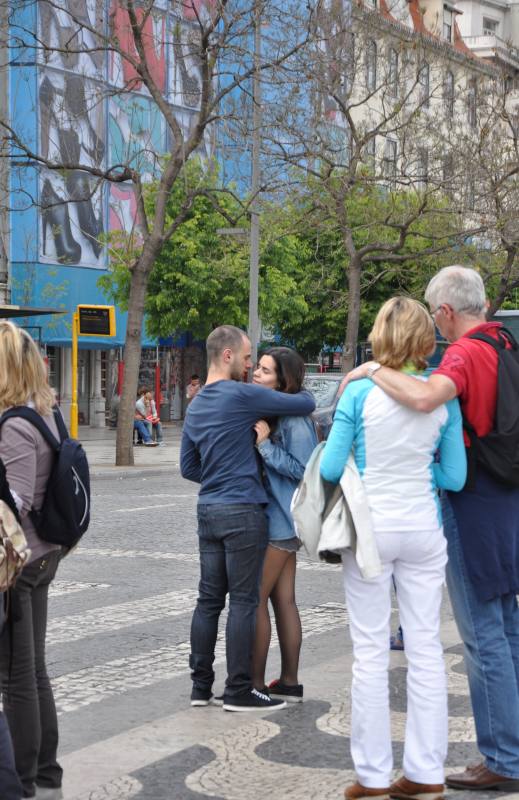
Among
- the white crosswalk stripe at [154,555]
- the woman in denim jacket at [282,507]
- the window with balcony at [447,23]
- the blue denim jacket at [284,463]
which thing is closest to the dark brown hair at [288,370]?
the woman in denim jacket at [282,507]

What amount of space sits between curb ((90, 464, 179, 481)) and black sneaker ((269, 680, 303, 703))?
15.3m

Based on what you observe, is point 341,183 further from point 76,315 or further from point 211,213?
point 211,213

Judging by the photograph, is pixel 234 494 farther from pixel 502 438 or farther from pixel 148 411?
pixel 148 411

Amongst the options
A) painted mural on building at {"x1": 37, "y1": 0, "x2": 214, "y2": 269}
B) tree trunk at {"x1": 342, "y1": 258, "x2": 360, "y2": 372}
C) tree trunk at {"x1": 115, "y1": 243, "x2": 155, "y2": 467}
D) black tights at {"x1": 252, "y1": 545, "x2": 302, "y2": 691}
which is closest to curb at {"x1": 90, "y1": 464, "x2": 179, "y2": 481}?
tree trunk at {"x1": 115, "y1": 243, "x2": 155, "y2": 467}

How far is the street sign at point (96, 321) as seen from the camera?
25.8 m

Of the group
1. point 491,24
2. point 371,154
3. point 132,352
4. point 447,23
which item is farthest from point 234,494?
point 491,24

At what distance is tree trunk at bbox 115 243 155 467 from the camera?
902 inches

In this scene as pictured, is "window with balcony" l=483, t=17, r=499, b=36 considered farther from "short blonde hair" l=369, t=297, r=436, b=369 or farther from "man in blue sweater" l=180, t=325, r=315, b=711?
"short blonde hair" l=369, t=297, r=436, b=369

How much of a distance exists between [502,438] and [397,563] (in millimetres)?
599

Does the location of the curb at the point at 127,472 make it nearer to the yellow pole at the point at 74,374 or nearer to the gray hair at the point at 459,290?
the yellow pole at the point at 74,374

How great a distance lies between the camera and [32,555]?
454cm

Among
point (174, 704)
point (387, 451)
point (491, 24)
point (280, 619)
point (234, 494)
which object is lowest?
point (174, 704)

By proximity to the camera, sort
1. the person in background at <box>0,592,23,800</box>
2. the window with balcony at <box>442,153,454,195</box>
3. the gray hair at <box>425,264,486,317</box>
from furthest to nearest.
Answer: the window with balcony at <box>442,153,454,195</box> → the gray hair at <box>425,264,486,317</box> → the person in background at <box>0,592,23,800</box>

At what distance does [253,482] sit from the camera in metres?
5.97
